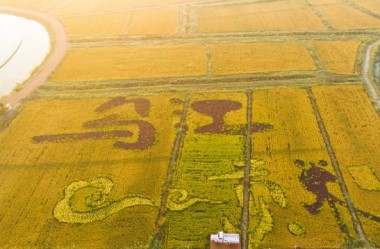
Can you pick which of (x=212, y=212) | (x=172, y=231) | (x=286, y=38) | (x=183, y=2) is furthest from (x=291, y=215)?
(x=183, y=2)

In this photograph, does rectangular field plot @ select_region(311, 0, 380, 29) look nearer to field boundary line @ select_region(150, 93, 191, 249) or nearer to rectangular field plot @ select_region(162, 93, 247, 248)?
rectangular field plot @ select_region(162, 93, 247, 248)

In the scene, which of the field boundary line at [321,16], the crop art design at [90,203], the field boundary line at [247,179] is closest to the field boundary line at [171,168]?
the crop art design at [90,203]

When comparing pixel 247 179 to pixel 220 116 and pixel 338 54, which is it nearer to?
pixel 220 116

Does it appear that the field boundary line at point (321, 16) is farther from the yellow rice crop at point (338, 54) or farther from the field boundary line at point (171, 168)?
the field boundary line at point (171, 168)

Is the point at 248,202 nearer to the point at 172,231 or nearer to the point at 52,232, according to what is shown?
the point at 172,231

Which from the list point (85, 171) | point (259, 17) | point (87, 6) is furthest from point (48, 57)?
point (259, 17)
